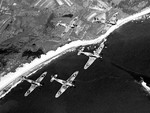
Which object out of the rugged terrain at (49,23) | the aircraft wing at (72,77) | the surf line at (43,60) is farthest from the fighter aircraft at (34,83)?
the rugged terrain at (49,23)

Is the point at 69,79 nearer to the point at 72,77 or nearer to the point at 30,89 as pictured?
the point at 72,77

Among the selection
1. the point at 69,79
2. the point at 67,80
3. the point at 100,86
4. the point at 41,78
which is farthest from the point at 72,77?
the point at 41,78

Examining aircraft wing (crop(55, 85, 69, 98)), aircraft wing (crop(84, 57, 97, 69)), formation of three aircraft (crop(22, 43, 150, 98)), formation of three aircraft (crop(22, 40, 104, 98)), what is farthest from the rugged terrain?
aircraft wing (crop(55, 85, 69, 98))

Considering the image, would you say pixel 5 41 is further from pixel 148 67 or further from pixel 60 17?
pixel 148 67

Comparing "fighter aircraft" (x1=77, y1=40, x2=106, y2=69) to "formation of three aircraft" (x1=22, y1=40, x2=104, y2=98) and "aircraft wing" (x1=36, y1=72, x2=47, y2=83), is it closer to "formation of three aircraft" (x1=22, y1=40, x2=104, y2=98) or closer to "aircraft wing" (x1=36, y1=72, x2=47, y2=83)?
"formation of three aircraft" (x1=22, y1=40, x2=104, y2=98)

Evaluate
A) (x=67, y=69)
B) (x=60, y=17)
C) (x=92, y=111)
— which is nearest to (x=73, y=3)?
(x=60, y=17)
